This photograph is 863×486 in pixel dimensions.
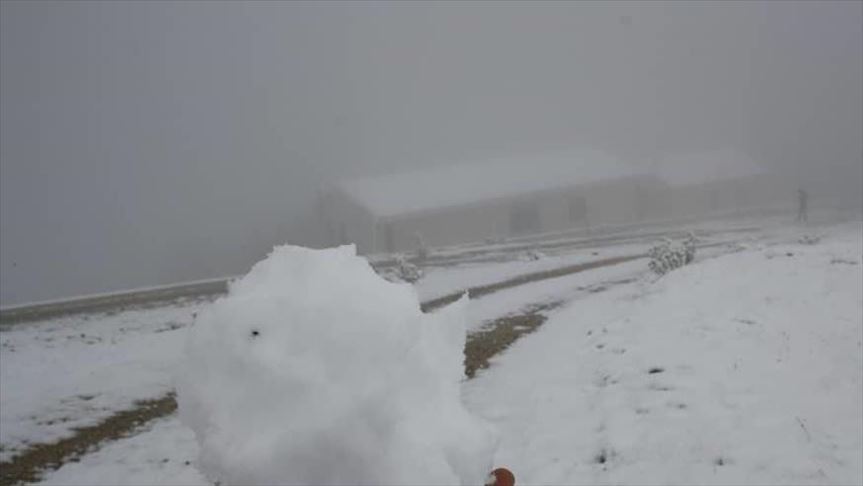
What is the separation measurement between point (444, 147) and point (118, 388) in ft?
515

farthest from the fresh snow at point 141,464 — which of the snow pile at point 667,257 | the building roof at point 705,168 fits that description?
the building roof at point 705,168

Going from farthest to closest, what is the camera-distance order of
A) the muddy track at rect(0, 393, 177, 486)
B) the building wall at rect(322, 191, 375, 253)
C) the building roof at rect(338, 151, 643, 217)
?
1. the building roof at rect(338, 151, 643, 217)
2. the building wall at rect(322, 191, 375, 253)
3. the muddy track at rect(0, 393, 177, 486)

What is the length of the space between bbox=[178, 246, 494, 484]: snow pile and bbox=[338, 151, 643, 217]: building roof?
39.0 metres

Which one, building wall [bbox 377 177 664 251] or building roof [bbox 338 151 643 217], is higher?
building roof [bbox 338 151 643 217]

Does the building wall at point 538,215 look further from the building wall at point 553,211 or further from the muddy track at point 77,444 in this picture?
the muddy track at point 77,444

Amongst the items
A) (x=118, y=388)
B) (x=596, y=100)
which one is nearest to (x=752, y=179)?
(x=118, y=388)

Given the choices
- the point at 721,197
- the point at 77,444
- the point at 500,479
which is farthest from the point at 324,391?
the point at 721,197

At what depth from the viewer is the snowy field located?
633 centimetres

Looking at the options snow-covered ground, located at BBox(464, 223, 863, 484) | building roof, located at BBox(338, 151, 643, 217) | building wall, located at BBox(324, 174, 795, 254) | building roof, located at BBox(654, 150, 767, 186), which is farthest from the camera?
building roof, located at BBox(654, 150, 767, 186)

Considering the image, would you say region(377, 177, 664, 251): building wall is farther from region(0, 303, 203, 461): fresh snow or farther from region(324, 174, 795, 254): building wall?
region(0, 303, 203, 461): fresh snow

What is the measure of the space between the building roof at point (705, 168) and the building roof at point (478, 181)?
5420 millimetres

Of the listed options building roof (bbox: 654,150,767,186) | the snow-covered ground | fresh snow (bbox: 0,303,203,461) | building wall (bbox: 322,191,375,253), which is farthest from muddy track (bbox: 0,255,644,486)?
building roof (bbox: 654,150,767,186)

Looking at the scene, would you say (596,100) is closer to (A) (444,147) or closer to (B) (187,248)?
(A) (444,147)

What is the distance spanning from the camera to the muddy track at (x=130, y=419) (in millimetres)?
8430
